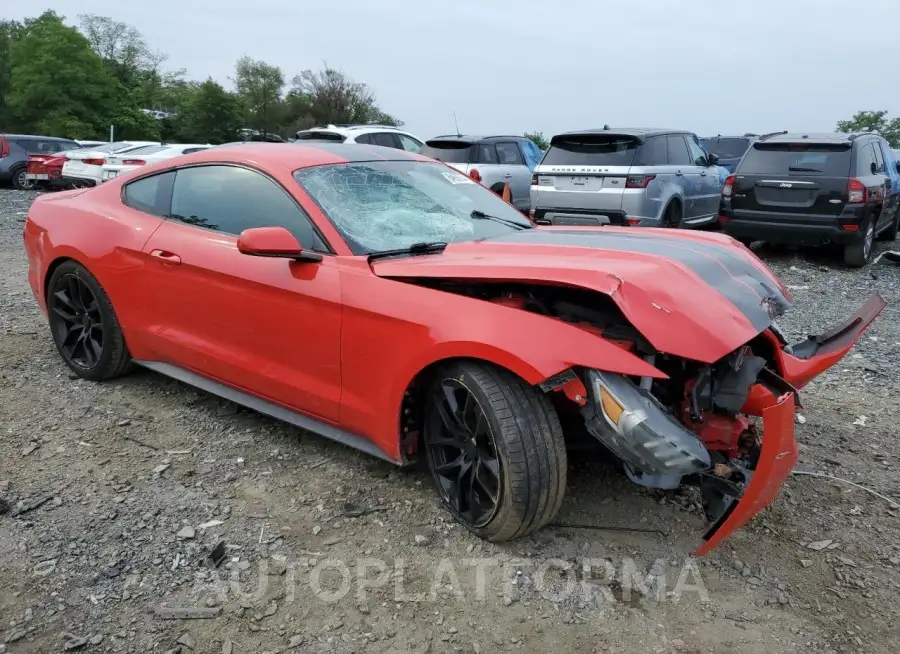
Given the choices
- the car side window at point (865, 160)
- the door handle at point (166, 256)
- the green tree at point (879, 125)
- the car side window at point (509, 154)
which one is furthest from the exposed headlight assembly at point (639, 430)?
the green tree at point (879, 125)

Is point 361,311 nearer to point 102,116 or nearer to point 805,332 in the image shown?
point 805,332

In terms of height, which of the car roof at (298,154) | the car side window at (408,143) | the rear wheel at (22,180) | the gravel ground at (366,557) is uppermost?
the car side window at (408,143)

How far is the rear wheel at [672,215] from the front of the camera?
9.18 m

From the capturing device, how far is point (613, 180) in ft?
28.3

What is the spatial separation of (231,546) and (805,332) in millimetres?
4969

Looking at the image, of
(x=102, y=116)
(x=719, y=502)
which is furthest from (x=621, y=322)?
(x=102, y=116)

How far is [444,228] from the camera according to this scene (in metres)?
3.39

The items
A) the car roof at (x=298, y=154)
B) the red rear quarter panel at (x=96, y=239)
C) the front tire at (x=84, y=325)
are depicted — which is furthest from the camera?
the front tire at (x=84, y=325)

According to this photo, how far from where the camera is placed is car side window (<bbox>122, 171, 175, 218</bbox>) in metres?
3.85

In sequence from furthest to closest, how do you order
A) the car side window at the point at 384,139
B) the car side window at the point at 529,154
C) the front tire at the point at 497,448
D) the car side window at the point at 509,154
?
1. the car side window at the point at 384,139
2. the car side window at the point at 529,154
3. the car side window at the point at 509,154
4. the front tire at the point at 497,448

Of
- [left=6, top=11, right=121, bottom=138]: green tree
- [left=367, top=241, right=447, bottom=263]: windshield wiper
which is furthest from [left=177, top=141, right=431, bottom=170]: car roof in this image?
[left=6, top=11, right=121, bottom=138]: green tree

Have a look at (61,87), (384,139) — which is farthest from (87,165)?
(61,87)

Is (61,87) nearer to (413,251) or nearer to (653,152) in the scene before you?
(653,152)

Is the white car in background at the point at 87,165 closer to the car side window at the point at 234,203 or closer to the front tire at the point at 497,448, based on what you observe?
the car side window at the point at 234,203
